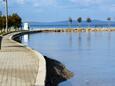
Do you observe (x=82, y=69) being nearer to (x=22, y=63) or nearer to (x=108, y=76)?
(x=108, y=76)

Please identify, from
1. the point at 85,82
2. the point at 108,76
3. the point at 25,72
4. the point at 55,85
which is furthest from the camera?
the point at 108,76

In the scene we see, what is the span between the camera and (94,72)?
23.1 metres

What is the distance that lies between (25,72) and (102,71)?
8570 millimetres

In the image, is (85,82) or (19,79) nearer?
(19,79)

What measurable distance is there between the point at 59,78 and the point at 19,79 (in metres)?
5.63

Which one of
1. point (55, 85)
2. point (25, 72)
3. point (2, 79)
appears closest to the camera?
point (2, 79)

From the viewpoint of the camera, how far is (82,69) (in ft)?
80.3

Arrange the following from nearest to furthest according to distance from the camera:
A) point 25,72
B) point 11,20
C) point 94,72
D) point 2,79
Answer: point 2,79 < point 25,72 < point 94,72 < point 11,20

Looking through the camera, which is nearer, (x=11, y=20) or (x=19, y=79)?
(x=19, y=79)

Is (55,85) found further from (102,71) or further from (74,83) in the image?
A: (102,71)

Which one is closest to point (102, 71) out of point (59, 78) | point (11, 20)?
point (59, 78)

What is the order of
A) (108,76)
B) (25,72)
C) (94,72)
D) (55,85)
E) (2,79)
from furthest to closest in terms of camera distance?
(94,72)
(108,76)
(55,85)
(25,72)
(2,79)

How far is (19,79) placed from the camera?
13844 mm

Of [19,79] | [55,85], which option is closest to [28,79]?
[19,79]
